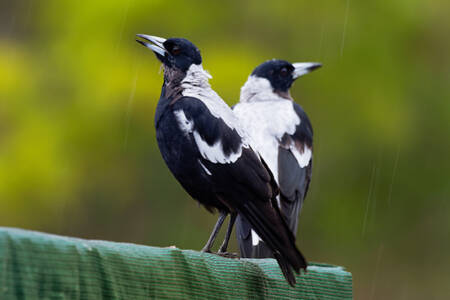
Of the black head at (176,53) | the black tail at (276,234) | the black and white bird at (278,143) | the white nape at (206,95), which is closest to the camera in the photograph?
the black tail at (276,234)

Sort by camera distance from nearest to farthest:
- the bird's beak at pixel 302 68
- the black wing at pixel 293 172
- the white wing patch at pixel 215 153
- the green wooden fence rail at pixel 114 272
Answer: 1. the green wooden fence rail at pixel 114 272
2. the white wing patch at pixel 215 153
3. the black wing at pixel 293 172
4. the bird's beak at pixel 302 68

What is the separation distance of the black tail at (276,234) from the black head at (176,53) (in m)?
0.84

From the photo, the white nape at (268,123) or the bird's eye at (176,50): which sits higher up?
the bird's eye at (176,50)

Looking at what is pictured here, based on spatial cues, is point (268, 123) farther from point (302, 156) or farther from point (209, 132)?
point (209, 132)

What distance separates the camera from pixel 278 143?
13.5 feet

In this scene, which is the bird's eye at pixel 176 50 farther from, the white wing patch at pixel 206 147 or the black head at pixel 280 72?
the black head at pixel 280 72

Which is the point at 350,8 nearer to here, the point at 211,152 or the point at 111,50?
the point at 111,50

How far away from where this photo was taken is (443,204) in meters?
9.54

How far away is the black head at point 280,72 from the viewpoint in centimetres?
493

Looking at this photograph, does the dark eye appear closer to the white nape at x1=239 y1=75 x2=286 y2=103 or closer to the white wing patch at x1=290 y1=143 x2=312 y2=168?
the white nape at x1=239 y1=75 x2=286 y2=103

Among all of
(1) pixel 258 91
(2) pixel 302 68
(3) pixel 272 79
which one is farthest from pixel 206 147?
(2) pixel 302 68

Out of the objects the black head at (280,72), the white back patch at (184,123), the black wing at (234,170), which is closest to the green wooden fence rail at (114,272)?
the black wing at (234,170)

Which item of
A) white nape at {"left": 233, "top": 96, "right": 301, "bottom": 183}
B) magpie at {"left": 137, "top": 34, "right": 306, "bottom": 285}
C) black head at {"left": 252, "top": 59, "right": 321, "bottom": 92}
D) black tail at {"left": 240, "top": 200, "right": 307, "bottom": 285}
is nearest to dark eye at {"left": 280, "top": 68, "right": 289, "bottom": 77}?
black head at {"left": 252, "top": 59, "right": 321, "bottom": 92}

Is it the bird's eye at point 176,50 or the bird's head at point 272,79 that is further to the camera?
the bird's head at point 272,79
